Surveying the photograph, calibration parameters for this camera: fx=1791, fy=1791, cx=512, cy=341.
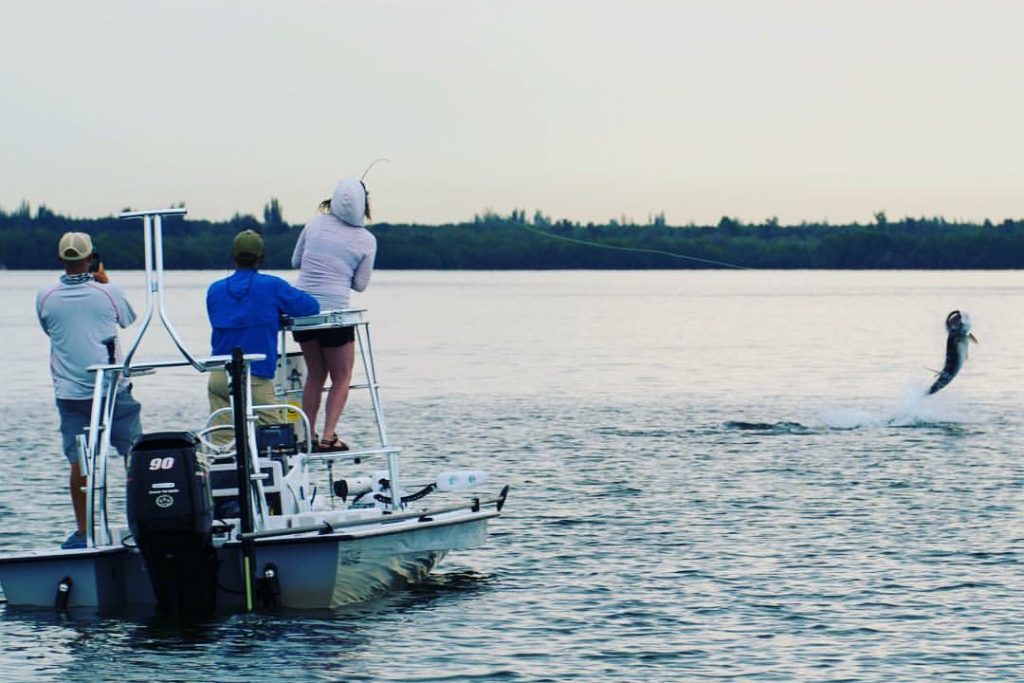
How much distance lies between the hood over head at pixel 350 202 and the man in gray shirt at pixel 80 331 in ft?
5.54

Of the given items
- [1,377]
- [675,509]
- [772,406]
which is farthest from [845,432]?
[1,377]

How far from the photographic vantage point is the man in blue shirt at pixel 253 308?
1155 cm

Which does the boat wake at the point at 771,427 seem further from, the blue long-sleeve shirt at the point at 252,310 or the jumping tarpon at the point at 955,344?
the blue long-sleeve shirt at the point at 252,310

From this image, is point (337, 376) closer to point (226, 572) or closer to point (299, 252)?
point (299, 252)

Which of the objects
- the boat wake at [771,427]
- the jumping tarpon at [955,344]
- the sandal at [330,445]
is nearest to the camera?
the sandal at [330,445]

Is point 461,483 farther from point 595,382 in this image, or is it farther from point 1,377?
point 1,377

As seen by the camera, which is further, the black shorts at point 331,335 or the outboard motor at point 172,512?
the black shorts at point 331,335

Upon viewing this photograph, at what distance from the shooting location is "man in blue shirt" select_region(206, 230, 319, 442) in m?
11.6

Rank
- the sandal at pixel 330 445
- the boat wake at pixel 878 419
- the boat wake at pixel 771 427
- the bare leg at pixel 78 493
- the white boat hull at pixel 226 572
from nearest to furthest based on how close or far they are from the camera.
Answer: the white boat hull at pixel 226 572
the bare leg at pixel 78 493
the sandal at pixel 330 445
the boat wake at pixel 771 427
the boat wake at pixel 878 419

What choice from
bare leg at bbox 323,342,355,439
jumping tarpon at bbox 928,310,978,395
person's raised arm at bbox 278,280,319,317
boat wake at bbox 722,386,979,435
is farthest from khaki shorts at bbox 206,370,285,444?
jumping tarpon at bbox 928,310,978,395

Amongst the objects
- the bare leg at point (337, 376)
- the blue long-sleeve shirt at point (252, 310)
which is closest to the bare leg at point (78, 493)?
the blue long-sleeve shirt at point (252, 310)

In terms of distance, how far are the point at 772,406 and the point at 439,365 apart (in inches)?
488

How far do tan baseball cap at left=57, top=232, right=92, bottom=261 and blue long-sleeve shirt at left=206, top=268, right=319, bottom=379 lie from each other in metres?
0.88

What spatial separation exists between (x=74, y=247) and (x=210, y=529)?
7.53 ft
